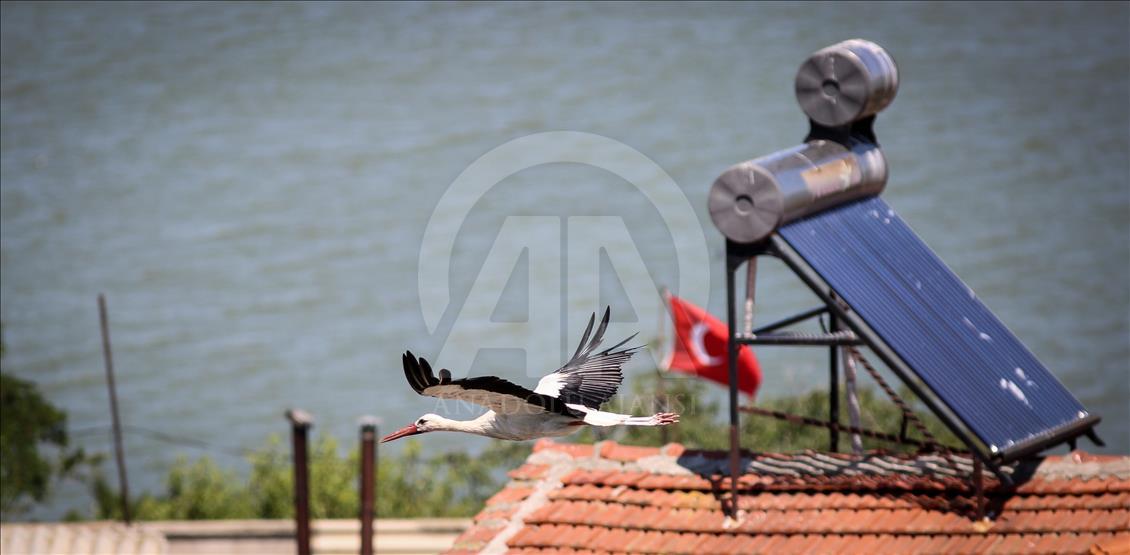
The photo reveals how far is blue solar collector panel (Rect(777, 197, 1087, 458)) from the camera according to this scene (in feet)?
45.2

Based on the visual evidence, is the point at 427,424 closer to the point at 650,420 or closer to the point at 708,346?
the point at 650,420

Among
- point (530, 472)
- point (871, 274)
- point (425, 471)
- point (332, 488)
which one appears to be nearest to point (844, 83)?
point (871, 274)

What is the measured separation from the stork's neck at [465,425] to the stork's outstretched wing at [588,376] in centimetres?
75

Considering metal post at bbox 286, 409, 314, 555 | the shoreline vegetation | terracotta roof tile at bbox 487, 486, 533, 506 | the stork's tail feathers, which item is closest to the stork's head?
the stork's tail feathers

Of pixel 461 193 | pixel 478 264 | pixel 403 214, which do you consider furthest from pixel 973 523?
pixel 461 193

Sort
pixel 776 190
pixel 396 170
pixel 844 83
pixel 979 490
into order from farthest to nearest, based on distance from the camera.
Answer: pixel 396 170 < pixel 844 83 < pixel 776 190 < pixel 979 490

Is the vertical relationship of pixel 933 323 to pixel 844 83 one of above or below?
below

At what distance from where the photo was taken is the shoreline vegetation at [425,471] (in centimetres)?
2962

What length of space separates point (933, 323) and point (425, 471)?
2077 cm

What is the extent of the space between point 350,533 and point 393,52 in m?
53.2

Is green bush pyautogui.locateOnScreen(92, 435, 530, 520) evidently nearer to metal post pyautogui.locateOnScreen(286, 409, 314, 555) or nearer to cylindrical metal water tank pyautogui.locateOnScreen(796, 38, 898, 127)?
metal post pyautogui.locateOnScreen(286, 409, 314, 555)

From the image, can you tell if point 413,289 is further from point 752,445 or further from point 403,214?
point 752,445

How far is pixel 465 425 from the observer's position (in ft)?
22.9

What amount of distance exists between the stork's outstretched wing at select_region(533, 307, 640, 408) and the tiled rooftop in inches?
236
